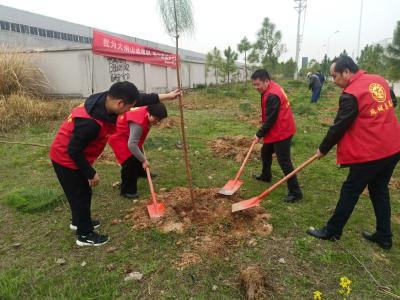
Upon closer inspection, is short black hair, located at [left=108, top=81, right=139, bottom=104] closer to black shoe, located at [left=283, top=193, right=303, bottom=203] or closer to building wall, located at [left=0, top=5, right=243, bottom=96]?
black shoe, located at [left=283, top=193, right=303, bottom=203]

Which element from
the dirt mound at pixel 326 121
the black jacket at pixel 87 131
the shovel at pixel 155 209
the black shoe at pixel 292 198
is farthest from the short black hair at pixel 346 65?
the dirt mound at pixel 326 121

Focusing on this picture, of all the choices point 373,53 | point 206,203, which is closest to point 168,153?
point 206,203

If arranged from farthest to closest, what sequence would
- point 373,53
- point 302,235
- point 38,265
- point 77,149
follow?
point 373,53, point 302,235, point 38,265, point 77,149

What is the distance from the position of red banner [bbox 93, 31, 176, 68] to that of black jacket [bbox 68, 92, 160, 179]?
9796mm

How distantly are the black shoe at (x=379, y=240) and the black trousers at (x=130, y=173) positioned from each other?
9.17ft

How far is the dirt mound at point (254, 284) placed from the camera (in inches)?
97.8

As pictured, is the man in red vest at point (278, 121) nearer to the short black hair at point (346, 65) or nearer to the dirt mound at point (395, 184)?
the short black hair at point (346, 65)

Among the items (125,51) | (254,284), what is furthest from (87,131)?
(125,51)

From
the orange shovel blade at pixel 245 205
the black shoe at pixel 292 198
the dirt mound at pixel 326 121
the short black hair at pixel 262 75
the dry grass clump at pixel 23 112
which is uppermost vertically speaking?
the short black hair at pixel 262 75

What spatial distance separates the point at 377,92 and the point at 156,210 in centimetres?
253

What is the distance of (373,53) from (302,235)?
33.7m

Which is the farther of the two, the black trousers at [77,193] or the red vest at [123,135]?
the red vest at [123,135]

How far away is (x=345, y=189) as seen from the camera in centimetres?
309

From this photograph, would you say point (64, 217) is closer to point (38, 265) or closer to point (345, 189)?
point (38, 265)
